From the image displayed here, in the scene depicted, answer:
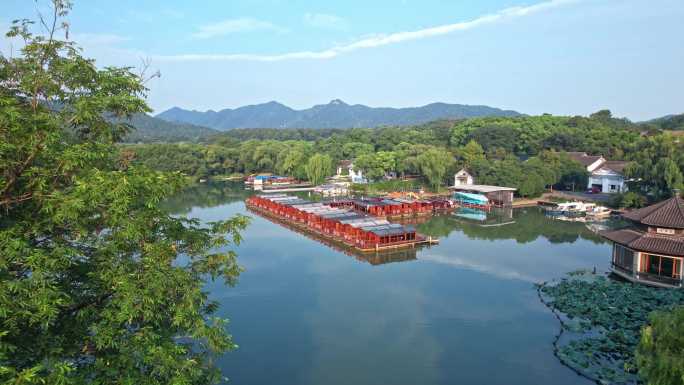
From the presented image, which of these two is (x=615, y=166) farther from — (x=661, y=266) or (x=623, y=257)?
(x=661, y=266)

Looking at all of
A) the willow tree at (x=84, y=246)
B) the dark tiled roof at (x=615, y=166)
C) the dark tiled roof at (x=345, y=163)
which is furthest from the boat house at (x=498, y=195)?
the willow tree at (x=84, y=246)

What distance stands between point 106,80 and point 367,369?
23.6ft

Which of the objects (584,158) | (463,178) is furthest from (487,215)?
(584,158)

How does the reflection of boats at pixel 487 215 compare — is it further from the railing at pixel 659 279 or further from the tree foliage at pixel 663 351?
the tree foliage at pixel 663 351

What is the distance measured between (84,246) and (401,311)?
363 inches

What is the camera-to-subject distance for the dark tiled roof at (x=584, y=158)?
36.8m

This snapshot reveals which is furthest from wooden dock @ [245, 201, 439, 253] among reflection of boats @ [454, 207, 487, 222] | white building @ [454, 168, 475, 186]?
white building @ [454, 168, 475, 186]

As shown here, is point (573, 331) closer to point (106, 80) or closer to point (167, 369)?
point (167, 369)

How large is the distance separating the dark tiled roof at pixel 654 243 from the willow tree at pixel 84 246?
13258 millimetres

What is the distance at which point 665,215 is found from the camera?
14.4 meters

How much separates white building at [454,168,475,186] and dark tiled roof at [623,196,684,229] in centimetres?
2078

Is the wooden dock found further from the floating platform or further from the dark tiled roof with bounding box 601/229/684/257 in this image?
the dark tiled roof with bounding box 601/229/684/257

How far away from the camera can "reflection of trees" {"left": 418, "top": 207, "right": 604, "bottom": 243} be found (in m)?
22.4

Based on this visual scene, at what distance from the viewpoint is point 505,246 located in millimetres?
20703
